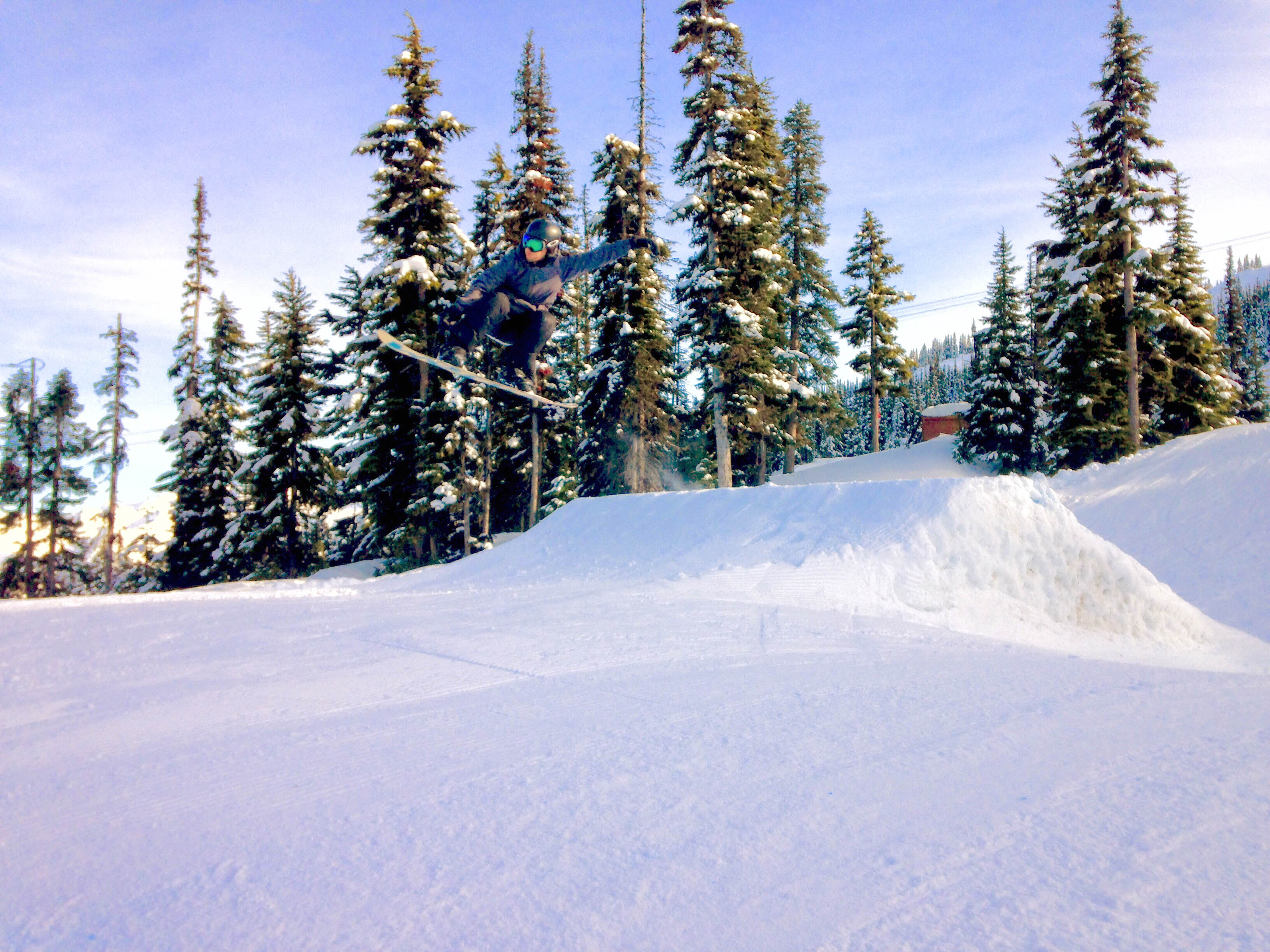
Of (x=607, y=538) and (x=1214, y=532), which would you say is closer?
(x=607, y=538)

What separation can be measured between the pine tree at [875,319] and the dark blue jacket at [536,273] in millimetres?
28291

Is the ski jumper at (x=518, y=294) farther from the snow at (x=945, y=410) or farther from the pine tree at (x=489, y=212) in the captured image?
the snow at (x=945, y=410)

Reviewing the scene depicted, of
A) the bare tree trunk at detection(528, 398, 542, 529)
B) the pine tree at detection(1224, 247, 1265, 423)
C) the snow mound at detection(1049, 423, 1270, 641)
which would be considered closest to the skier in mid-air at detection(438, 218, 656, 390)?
the snow mound at detection(1049, 423, 1270, 641)

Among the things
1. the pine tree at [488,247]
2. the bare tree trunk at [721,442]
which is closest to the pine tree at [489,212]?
the pine tree at [488,247]

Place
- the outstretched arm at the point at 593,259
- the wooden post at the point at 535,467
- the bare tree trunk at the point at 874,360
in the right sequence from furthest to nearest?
1. the bare tree trunk at the point at 874,360
2. the wooden post at the point at 535,467
3. the outstretched arm at the point at 593,259

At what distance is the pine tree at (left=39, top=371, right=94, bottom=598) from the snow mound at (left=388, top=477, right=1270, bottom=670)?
2751 centimetres

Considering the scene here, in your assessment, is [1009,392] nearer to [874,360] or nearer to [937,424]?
[874,360]

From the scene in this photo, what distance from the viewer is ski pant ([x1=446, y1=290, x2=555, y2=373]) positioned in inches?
323

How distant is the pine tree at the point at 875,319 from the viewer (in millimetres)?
34031

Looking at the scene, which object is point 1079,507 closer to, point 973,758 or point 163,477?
point 973,758

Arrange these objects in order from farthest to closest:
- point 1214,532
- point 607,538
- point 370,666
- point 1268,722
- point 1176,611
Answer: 1. point 1214,532
2. point 607,538
3. point 1176,611
4. point 370,666
5. point 1268,722

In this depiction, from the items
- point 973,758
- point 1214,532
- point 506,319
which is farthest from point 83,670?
point 1214,532

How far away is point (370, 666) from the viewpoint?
5.11 meters

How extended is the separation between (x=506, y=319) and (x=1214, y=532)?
14.3 m
